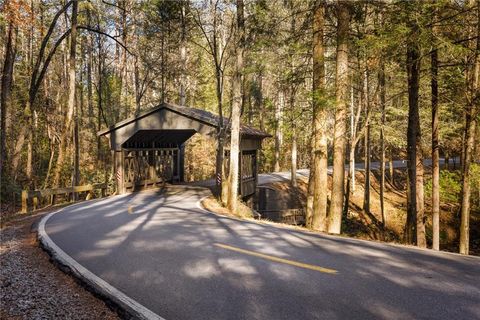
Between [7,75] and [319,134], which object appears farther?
[7,75]

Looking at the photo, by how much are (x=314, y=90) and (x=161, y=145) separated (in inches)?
545

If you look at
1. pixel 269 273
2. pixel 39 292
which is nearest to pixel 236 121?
pixel 269 273

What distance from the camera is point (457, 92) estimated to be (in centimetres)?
1344

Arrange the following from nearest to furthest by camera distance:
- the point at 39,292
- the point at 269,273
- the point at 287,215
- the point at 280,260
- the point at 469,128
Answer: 1. the point at 39,292
2. the point at 269,273
3. the point at 280,260
4. the point at 469,128
5. the point at 287,215

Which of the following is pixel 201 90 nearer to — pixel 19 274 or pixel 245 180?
pixel 245 180

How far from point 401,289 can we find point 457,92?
1129cm

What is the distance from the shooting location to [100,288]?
5.29 m

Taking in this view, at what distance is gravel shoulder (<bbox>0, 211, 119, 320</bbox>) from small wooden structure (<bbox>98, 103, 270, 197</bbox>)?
1080 cm

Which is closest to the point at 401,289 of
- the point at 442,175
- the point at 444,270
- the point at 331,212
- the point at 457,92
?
the point at 444,270

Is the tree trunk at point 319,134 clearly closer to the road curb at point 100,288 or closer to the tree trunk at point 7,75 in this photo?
the road curb at point 100,288

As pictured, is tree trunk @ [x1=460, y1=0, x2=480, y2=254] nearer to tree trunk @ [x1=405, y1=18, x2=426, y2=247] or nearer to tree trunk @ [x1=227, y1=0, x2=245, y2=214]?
tree trunk @ [x1=405, y1=18, x2=426, y2=247]

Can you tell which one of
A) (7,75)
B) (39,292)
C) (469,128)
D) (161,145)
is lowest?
(39,292)

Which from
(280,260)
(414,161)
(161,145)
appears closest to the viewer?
(280,260)

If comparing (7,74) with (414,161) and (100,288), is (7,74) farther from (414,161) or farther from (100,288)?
(414,161)
